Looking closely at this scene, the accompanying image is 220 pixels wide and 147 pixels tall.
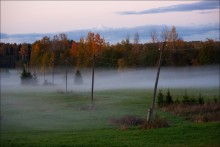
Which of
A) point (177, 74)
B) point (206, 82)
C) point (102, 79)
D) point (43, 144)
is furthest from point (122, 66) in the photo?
point (43, 144)

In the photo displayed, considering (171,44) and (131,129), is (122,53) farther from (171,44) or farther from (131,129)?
(131,129)

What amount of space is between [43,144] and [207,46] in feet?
244

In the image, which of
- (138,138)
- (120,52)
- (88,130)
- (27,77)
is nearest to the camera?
(138,138)

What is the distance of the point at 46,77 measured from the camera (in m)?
71.6

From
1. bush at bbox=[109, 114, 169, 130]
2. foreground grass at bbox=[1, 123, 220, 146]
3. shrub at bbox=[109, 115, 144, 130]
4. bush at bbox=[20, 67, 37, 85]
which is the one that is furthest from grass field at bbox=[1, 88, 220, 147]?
bush at bbox=[20, 67, 37, 85]

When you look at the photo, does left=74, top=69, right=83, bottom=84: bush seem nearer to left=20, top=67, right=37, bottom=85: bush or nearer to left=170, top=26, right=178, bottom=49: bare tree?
left=20, top=67, right=37, bottom=85: bush

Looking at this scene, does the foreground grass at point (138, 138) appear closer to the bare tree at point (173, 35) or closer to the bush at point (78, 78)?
the bush at point (78, 78)

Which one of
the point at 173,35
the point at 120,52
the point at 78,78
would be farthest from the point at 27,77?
the point at 173,35

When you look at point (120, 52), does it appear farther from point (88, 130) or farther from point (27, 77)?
point (88, 130)

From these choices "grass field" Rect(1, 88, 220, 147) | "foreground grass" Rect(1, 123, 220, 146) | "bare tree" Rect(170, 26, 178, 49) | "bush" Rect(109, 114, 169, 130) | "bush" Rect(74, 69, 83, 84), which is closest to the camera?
"foreground grass" Rect(1, 123, 220, 146)

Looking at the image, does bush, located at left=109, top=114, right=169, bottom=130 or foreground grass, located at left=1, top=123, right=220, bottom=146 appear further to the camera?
bush, located at left=109, top=114, right=169, bottom=130

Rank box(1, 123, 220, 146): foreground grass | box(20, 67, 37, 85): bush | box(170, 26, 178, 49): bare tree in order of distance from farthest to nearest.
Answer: box(170, 26, 178, 49): bare tree < box(20, 67, 37, 85): bush < box(1, 123, 220, 146): foreground grass

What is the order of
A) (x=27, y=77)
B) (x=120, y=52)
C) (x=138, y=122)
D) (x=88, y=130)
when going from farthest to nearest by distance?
(x=120, y=52), (x=27, y=77), (x=138, y=122), (x=88, y=130)

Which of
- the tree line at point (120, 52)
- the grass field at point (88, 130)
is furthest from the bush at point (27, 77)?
the grass field at point (88, 130)
